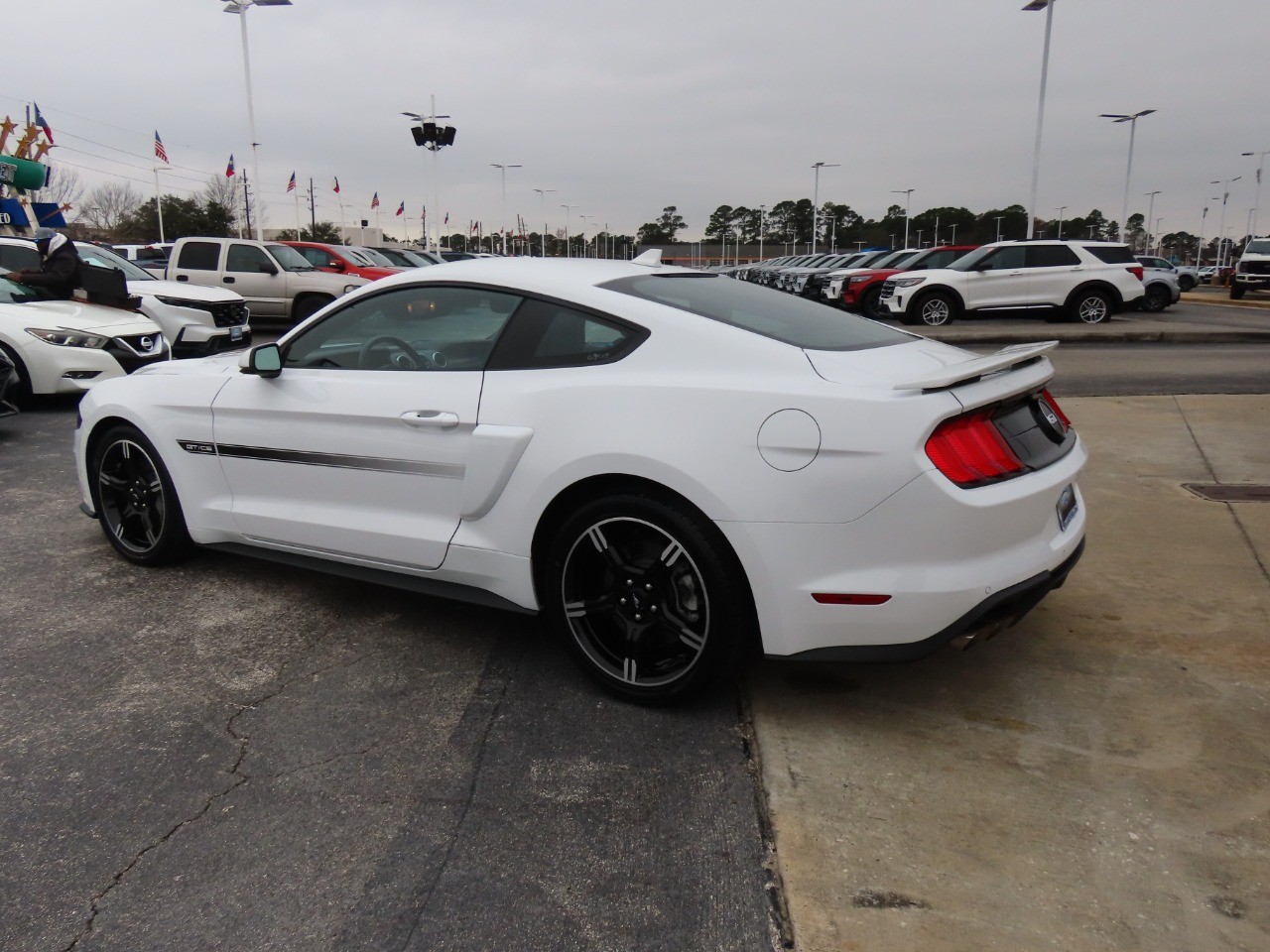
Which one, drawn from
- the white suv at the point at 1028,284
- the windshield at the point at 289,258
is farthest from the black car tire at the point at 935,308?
the windshield at the point at 289,258

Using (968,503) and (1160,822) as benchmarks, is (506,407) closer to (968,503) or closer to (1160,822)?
(968,503)

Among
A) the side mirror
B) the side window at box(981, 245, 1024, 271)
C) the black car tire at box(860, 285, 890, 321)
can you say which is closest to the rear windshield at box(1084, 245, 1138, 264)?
the side window at box(981, 245, 1024, 271)

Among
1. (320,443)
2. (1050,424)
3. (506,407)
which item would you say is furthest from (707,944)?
(320,443)

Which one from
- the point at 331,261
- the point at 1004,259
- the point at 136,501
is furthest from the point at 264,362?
the point at 1004,259

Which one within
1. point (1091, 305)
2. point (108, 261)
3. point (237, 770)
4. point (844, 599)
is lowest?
Answer: point (237, 770)

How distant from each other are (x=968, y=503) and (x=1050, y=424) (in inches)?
34.1

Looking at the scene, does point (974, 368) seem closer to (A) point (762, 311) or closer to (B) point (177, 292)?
(A) point (762, 311)

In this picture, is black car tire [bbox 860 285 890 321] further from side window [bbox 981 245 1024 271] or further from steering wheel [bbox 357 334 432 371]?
steering wheel [bbox 357 334 432 371]

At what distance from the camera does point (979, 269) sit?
18.7 meters

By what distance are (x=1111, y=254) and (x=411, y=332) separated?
1852 centimetres

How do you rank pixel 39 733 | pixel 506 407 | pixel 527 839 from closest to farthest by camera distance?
pixel 527 839 → pixel 39 733 → pixel 506 407

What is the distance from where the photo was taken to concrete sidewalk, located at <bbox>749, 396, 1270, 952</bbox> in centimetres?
220

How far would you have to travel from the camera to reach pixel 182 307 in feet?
40.3

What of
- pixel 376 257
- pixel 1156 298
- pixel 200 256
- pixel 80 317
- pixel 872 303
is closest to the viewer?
pixel 80 317
